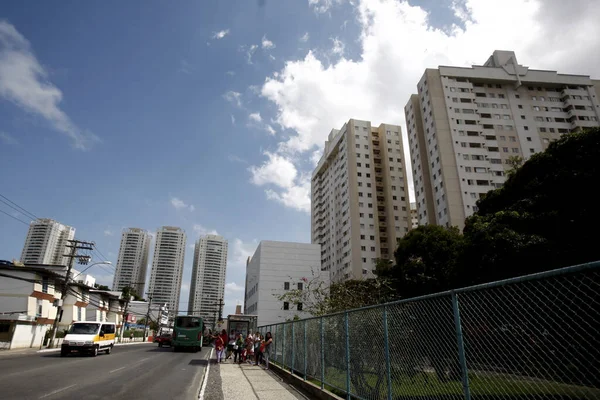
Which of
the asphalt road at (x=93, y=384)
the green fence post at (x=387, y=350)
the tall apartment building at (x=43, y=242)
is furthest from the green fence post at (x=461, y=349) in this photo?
the tall apartment building at (x=43, y=242)

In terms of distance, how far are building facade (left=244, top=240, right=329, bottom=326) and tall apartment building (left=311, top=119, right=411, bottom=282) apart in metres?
8.52

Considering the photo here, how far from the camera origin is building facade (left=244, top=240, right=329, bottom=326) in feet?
188

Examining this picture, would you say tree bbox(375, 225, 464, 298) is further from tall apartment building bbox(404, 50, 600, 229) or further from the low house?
the low house

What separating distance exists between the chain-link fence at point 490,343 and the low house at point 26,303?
27.3 metres

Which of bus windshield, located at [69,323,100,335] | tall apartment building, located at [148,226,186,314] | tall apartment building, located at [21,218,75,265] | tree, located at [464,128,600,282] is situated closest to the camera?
tree, located at [464,128,600,282]

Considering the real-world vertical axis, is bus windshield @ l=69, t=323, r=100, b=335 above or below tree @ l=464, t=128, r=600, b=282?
below

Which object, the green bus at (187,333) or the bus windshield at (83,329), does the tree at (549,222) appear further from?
the green bus at (187,333)

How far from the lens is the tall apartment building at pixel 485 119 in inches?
2121

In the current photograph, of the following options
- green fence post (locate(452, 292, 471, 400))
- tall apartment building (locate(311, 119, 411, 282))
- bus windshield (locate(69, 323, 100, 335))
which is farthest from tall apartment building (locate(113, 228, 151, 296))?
green fence post (locate(452, 292, 471, 400))

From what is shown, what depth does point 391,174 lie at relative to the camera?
77.1 m

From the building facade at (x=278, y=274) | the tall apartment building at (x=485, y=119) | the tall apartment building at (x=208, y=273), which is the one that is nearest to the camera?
the tall apartment building at (x=485, y=119)

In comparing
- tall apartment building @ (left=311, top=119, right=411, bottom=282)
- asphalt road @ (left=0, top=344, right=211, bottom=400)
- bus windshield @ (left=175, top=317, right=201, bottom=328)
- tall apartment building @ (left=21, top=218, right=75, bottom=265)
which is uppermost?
tall apartment building @ (left=311, top=119, right=411, bottom=282)

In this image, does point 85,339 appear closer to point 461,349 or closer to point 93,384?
point 93,384

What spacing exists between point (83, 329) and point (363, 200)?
59136 millimetres
